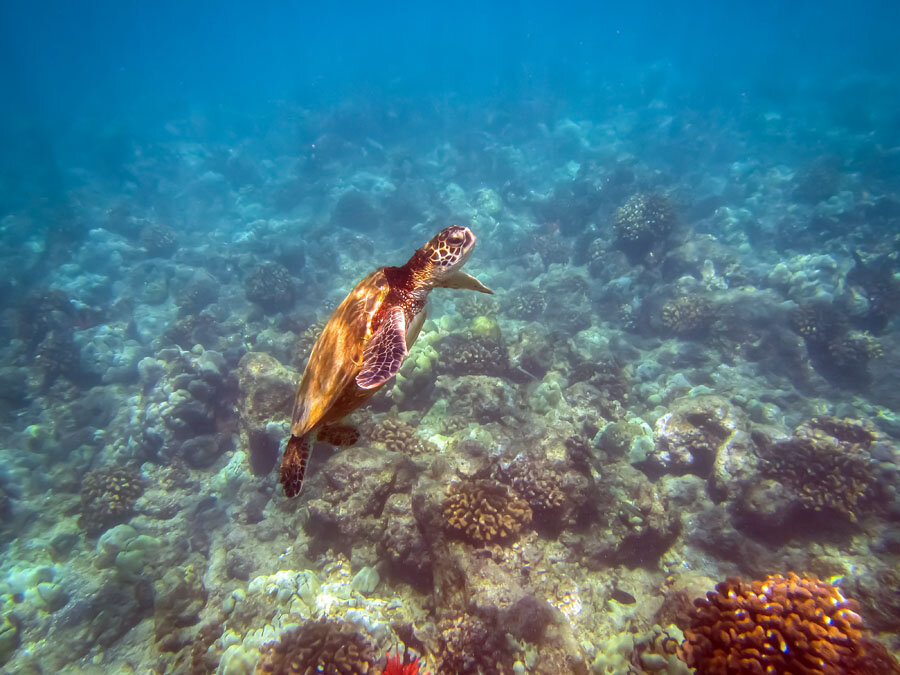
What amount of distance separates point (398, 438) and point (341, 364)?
3.82 meters

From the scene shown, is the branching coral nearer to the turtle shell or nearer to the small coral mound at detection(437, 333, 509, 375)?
the small coral mound at detection(437, 333, 509, 375)

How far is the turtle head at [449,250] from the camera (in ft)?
13.5

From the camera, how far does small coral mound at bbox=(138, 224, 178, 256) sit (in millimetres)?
20219

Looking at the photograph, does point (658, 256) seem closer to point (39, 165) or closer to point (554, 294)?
point (554, 294)

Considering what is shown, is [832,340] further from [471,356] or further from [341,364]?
[341,364]

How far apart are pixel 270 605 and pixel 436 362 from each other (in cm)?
539

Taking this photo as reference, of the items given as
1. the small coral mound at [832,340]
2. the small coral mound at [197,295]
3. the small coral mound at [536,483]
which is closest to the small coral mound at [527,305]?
the small coral mound at [832,340]

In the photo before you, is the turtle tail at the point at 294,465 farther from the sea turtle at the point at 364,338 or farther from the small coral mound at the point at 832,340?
the small coral mound at the point at 832,340

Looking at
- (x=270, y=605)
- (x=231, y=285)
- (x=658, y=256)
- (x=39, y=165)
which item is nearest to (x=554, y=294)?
(x=658, y=256)

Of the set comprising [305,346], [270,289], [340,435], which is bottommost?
[340,435]

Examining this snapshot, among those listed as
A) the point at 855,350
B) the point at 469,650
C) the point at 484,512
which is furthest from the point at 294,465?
the point at 855,350

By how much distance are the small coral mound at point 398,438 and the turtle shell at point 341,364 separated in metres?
2.86

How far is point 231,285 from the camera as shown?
17.1 metres

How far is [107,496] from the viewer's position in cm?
873
